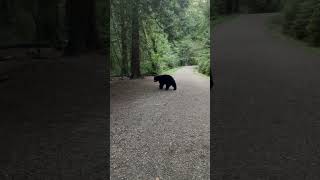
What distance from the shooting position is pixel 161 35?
24.0ft

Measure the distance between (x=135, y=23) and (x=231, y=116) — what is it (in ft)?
11.7

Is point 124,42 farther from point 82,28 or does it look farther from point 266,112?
point 266,112

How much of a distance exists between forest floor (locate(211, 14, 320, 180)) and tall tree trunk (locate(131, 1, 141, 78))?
5.21 ft

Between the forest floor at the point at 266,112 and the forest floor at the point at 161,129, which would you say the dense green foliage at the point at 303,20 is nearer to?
the forest floor at the point at 266,112

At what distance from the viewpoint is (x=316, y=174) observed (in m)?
3.89

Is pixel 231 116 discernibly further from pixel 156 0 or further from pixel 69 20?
pixel 69 20

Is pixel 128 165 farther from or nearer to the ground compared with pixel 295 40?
nearer to the ground

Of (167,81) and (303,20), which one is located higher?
(303,20)

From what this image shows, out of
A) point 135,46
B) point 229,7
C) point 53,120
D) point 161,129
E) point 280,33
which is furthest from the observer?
point 229,7

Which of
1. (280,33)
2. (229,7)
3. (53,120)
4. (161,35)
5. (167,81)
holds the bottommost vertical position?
(53,120)

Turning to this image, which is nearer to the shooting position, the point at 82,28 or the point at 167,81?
the point at 167,81

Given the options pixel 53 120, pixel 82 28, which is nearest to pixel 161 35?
pixel 53 120

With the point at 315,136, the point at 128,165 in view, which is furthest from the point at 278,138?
the point at 128,165

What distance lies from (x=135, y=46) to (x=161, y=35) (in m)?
1.30
